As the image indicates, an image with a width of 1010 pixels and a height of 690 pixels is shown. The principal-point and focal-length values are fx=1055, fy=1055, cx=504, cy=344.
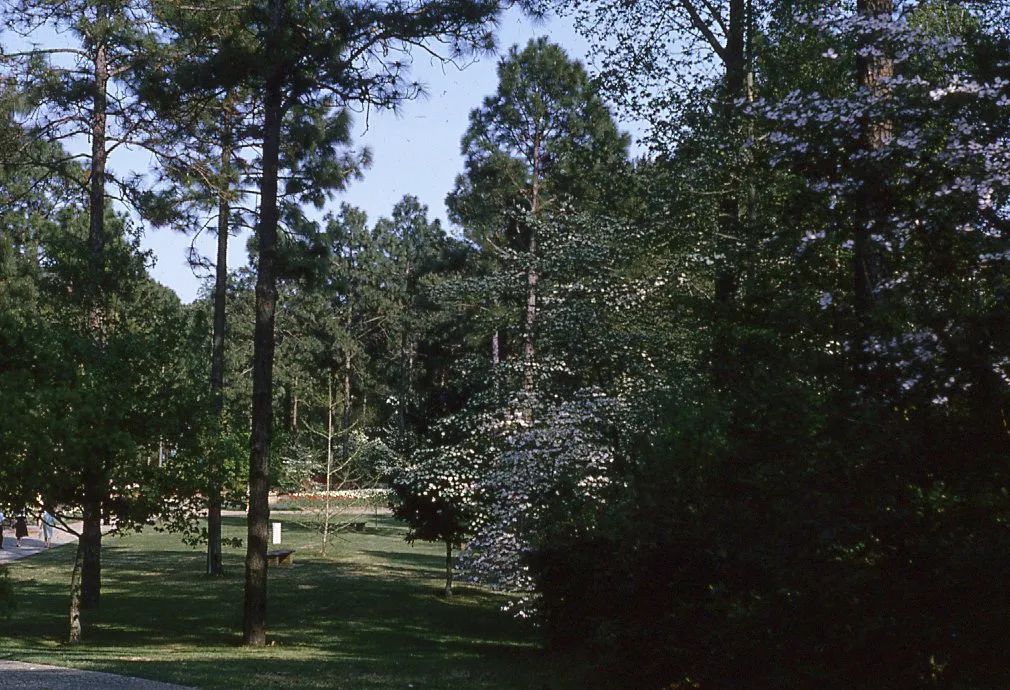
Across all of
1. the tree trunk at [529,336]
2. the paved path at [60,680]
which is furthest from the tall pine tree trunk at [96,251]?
the tree trunk at [529,336]

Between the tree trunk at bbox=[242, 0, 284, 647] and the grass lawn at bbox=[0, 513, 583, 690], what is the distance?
0.88 m

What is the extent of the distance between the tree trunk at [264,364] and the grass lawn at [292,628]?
0.88 metres

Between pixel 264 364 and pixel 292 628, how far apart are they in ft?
17.5

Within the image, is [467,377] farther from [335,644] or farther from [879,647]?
[879,647]

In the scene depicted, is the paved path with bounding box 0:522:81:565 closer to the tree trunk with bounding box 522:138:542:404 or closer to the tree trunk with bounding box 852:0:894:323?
the tree trunk with bounding box 522:138:542:404

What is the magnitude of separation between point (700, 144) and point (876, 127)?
8273 mm

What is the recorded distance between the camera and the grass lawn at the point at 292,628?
12398 millimetres

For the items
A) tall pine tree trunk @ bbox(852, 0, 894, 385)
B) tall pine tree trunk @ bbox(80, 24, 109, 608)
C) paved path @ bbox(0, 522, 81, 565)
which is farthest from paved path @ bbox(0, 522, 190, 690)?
paved path @ bbox(0, 522, 81, 565)

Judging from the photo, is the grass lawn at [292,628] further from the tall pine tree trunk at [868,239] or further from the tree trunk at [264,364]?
the tall pine tree trunk at [868,239]

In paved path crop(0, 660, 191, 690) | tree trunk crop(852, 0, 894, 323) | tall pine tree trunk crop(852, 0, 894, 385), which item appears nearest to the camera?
tall pine tree trunk crop(852, 0, 894, 385)

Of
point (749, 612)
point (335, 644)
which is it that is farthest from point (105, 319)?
point (749, 612)

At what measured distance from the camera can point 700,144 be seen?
1565 centimetres

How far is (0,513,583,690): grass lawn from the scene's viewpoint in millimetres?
12398

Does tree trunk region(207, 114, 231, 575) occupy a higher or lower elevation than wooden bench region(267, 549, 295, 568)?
higher
